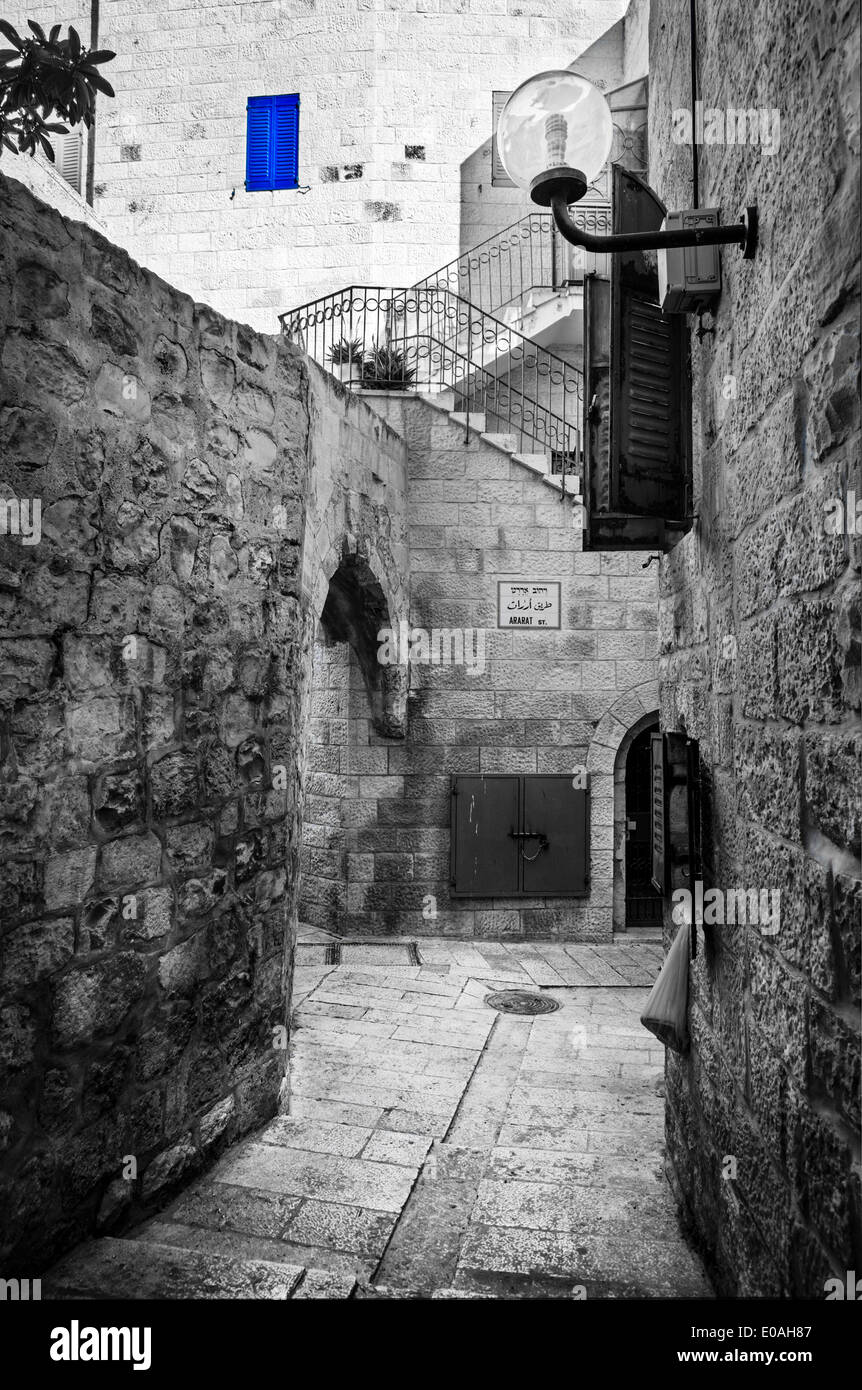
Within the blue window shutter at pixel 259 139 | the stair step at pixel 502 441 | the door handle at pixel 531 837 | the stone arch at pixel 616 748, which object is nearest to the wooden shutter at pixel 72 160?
the blue window shutter at pixel 259 139

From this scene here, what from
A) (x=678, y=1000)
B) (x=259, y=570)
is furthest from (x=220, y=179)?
(x=678, y=1000)

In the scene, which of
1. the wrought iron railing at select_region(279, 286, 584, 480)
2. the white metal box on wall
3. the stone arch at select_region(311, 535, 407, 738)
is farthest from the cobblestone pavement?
the wrought iron railing at select_region(279, 286, 584, 480)

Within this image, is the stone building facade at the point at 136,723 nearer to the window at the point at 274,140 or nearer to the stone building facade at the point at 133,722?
A: the stone building facade at the point at 133,722

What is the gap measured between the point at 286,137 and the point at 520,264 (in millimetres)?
3500

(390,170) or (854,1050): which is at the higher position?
(390,170)

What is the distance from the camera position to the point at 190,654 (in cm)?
326

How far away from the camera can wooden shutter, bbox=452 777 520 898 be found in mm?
7559

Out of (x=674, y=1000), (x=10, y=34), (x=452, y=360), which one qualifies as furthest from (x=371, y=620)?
(x=10, y=34)

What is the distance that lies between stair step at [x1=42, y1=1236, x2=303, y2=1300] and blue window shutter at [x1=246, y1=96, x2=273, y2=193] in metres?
11.9

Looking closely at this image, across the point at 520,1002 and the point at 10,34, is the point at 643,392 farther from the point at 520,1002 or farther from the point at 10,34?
the point at 520,1002

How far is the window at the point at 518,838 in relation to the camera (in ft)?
24.8

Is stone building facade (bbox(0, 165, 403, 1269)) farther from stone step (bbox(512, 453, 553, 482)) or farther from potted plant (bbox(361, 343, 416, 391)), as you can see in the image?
potted plant (bbox(361, 343, 416, 391))
